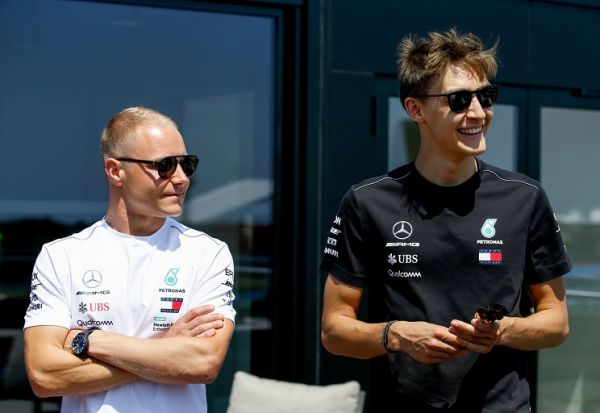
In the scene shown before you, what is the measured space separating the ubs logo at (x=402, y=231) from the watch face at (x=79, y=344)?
1.02 meters

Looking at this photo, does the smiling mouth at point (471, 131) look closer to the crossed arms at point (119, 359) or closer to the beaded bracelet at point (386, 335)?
the beaded bracelet at point (386, 335)

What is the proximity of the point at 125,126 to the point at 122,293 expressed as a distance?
53 centimetres

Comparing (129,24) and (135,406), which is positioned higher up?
(129,24)

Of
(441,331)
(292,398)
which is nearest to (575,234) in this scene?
(292,398)

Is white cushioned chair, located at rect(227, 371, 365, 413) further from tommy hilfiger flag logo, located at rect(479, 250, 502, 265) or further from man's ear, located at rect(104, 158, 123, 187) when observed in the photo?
man's ear, located at rect(104, 158, 123, 187)

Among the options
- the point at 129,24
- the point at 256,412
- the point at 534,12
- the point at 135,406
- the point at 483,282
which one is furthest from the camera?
the point at 534,12

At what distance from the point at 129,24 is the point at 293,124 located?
1076mm

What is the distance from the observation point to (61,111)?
16.4ft

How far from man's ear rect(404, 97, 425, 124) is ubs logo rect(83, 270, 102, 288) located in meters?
1.16

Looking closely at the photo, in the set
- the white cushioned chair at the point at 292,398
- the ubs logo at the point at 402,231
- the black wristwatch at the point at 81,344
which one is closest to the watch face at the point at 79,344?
the black wristwatch at the point at 81,344

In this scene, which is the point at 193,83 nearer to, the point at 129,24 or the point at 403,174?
the point at 129,24

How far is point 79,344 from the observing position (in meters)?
2.74

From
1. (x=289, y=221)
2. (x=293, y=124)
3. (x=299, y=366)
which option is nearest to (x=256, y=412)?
(x=299, y=366)

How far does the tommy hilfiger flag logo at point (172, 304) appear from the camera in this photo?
2846mm
